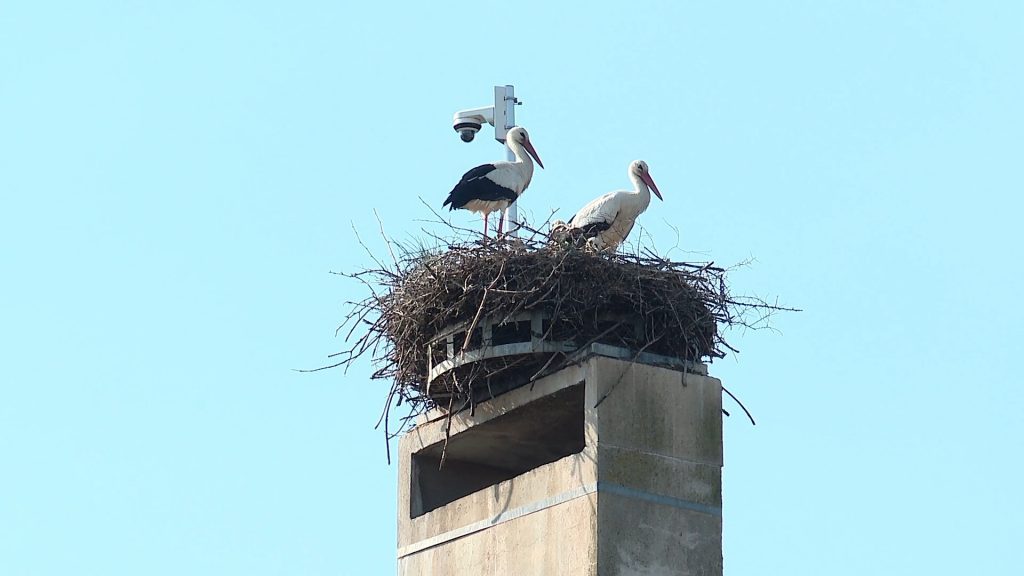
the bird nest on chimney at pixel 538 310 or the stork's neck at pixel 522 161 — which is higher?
the stork's neck at pixel 522 161

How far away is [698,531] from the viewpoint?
14945 millimetres

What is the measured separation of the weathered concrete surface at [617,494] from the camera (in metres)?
14.6

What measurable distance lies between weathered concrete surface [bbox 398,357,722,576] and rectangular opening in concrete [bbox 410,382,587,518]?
0.44 m

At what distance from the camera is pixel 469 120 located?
1820 cm

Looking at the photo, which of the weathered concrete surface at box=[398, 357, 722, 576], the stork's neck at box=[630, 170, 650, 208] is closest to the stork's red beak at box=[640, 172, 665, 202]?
the stork's neck at box=[630, 170, 650, 208]

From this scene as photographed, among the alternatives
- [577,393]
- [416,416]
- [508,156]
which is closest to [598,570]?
[577,393]

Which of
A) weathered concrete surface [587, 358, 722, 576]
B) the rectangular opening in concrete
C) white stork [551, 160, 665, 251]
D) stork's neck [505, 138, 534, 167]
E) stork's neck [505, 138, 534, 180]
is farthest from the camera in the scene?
stork's neck [505, 138, 534, 167]

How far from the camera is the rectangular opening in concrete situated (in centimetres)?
1642

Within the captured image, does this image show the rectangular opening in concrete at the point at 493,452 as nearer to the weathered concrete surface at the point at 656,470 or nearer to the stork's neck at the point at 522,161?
the weathered concrete surface at the point at 656,470

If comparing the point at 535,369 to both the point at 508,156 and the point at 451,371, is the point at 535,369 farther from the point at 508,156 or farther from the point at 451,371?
the point at 508,156

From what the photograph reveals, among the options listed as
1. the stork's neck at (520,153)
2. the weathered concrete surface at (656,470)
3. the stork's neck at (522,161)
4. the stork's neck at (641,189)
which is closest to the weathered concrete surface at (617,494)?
the weathered concrete surface at (656,470)

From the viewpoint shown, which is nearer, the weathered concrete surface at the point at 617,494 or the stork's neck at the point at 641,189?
the weathered concrete surface at the point at 617,494

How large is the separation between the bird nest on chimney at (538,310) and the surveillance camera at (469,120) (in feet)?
7.16

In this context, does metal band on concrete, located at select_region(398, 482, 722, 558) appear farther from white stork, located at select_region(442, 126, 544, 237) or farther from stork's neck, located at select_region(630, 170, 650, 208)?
stork's neck, located at select_region(630, 170, 650, 208)
